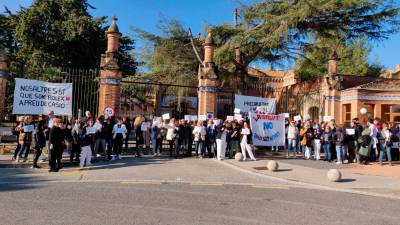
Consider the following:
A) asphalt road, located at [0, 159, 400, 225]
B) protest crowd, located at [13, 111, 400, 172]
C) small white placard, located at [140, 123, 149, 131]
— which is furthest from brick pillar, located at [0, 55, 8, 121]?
small white placard, located at [140, 123, 149, 131]

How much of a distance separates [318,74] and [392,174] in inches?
919

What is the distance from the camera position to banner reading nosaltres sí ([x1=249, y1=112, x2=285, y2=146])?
18609mm

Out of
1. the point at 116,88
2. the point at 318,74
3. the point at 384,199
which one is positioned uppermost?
the point at 318,74

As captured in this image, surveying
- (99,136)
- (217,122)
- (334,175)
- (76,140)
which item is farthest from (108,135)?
(334,175)

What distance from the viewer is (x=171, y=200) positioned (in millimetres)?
8359

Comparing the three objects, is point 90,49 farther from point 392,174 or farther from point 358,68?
point 392,174

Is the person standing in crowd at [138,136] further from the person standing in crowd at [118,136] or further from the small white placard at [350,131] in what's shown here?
the small white placard at [350,131]

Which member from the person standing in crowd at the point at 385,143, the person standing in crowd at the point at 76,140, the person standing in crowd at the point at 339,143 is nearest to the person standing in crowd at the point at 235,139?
the person standing in crowd at the point at 339,143

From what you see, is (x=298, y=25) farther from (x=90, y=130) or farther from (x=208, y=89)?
(x=90, y=130)

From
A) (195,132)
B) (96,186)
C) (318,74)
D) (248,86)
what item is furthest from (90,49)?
(96,186)

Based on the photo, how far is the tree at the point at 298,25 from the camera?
79.9ft

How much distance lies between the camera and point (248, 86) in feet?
97.1

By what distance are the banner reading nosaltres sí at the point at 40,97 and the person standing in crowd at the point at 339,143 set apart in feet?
36.6

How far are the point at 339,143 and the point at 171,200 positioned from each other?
10842 mm
